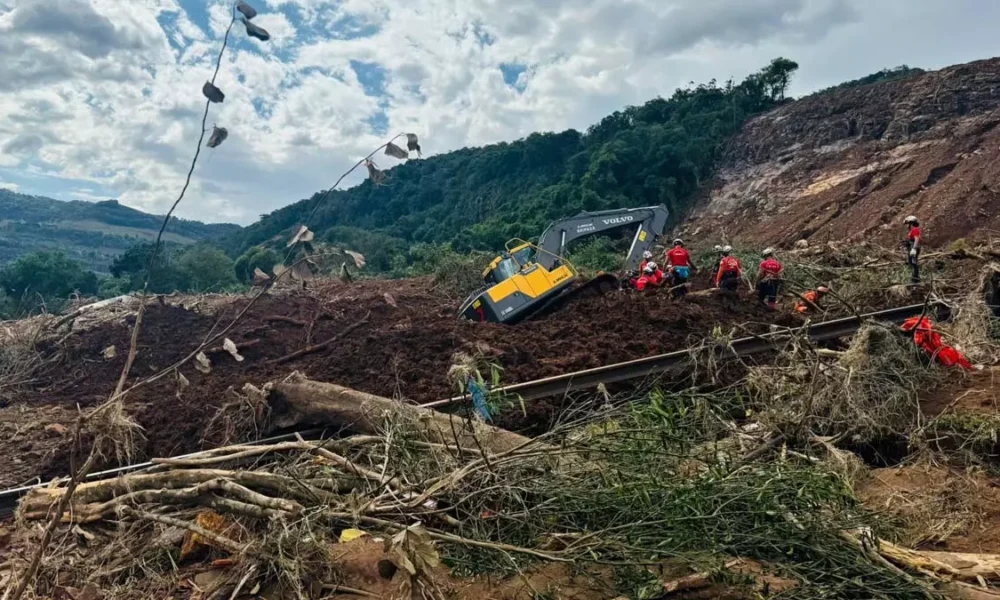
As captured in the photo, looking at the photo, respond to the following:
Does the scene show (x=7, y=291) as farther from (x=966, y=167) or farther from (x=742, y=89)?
(x=742, y=89)

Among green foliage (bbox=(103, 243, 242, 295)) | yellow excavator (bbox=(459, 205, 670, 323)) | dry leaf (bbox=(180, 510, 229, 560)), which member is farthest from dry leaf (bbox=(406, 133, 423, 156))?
green foliage (bbox=(103, 243, 242, 295))

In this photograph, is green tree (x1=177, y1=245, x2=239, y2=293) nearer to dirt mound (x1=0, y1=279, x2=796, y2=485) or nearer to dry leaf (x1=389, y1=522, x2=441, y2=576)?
dirt mound (x1=0, y1=279, x2=796, y2=485)

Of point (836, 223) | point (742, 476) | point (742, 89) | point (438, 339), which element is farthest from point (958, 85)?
point (742, 476)

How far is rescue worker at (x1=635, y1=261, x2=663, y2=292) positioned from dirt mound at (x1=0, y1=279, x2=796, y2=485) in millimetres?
740

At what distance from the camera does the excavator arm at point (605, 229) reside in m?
13.4

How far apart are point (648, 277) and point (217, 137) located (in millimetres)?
10329

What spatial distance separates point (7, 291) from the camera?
26.0 metres

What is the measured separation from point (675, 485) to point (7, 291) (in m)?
31.1

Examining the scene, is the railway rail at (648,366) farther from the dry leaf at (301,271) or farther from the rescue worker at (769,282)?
the dry leaf at (301,271)

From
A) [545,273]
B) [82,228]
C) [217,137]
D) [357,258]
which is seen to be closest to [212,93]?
[217,137]

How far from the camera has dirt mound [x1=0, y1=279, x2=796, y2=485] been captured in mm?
6715

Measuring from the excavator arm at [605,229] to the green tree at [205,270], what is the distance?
68.1 feet

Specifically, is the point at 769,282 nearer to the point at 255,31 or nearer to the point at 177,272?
the point at 255,31

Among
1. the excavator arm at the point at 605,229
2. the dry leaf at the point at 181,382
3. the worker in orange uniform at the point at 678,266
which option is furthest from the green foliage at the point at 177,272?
the worker in orange uniform at the point at 678,266
